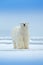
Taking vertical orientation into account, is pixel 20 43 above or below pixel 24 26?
below

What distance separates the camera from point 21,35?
1676 mm

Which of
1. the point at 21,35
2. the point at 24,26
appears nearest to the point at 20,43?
the point at 21,35

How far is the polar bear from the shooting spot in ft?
→ 5.45

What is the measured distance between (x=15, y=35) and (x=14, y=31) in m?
0.05

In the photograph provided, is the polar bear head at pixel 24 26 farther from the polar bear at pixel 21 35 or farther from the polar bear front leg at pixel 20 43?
the polar bear front leg at pixel 20 43

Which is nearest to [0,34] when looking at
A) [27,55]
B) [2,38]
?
[2,38]

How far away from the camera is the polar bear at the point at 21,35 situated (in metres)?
1.66

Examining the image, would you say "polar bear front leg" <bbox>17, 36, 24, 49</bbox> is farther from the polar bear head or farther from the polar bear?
the polar bear head

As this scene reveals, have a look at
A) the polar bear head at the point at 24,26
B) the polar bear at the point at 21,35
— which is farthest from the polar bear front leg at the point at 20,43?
the polar bear head at the point at 24,26

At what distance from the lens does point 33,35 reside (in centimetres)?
231

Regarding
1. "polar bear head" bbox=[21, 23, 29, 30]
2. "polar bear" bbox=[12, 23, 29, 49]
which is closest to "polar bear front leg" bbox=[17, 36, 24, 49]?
"polar bear" bbox=[12, 23, 29, 49]

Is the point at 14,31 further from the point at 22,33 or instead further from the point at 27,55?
the point at 27,55

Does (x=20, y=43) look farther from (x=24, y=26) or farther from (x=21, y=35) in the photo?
(x=24, y=26)

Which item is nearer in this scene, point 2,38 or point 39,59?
point 39,59
